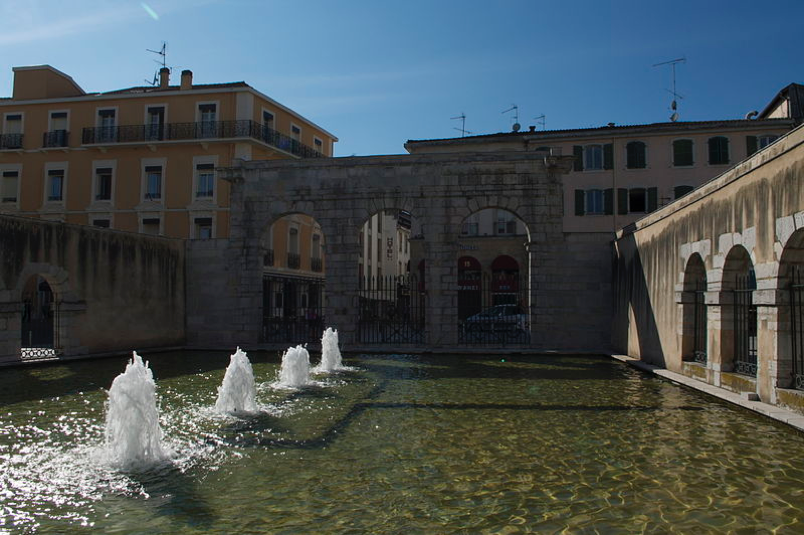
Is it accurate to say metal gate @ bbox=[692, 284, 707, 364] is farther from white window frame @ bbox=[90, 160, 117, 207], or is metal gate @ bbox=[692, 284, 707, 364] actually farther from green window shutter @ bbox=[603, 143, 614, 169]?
white window frame @ bbox=[90, 160, 117, 207]

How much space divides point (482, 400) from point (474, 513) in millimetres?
5359

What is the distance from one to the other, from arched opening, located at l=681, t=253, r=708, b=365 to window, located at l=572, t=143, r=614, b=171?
67.9ft

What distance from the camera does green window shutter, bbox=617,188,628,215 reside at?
107 feet

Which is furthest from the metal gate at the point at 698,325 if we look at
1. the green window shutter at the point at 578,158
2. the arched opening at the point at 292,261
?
the green window shutter at the point at 578,158

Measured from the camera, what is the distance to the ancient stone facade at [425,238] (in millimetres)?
19344

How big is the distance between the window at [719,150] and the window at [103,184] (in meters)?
31.7

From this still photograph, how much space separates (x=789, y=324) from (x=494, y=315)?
18.2 m

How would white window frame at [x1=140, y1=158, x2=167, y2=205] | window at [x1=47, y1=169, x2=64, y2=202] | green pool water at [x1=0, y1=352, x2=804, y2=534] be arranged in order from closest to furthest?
green pool water at [x1=0, y1=352, x2=804, y2=534]
white window frame at [x1=140, y1=158, x2=167, y2=205]
window at [x1=47, y1=169, x2=64, y2=202]

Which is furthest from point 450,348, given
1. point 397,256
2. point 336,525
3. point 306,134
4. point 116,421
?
point 397,256

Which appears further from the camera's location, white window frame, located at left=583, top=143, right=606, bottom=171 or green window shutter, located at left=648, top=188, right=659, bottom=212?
→ white window frame, located at left=583, top=143, right=606, bottom=171

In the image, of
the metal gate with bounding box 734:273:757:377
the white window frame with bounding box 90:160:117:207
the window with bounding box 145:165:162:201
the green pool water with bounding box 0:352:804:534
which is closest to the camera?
the green pool water with bounding box 0:352:804:534

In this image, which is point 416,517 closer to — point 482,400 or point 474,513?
point 474,513

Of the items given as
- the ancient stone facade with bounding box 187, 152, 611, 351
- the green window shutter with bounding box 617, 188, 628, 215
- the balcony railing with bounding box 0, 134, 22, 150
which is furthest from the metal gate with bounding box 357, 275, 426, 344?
the balcony railing with bounding box 0, 134, 22, 150

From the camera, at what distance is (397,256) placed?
59469mm
